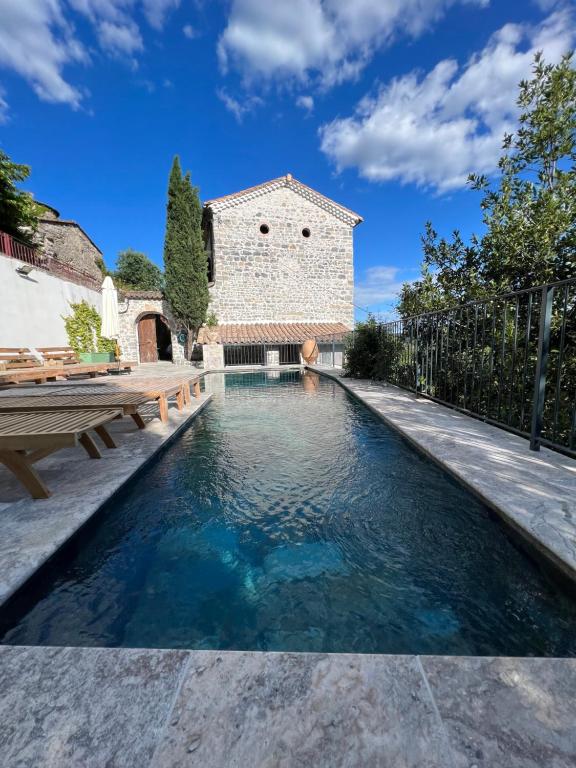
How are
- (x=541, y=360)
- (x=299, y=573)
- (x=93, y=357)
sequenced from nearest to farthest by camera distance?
(x=299, y=573), (x=541, y=360), (x=93, y=357)

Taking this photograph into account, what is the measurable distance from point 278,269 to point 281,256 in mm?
786

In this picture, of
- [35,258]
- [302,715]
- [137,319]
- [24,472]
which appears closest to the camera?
[302,715]

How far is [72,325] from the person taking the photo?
575 inches

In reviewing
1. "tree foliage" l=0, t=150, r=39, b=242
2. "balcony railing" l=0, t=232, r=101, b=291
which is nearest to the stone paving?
"balcony railing" l=0, t=232, r=101, b=291

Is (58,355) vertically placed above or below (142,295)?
below

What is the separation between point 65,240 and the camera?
20.4 metres

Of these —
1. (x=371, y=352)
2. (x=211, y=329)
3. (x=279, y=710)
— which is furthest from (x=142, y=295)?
(x=279, y=710)

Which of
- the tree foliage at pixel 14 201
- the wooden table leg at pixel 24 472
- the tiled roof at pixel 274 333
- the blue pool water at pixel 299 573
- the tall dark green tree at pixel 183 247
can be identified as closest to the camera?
the blue pool water at pixel 299 573

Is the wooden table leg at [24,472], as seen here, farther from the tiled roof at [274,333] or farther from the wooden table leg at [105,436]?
the tiled roof at [274,333]

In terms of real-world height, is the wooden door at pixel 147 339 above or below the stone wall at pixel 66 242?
below

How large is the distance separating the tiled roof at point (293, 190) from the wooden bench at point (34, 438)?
18699mm

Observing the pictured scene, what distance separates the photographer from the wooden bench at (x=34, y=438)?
247cm

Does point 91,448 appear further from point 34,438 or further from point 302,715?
point 302,715

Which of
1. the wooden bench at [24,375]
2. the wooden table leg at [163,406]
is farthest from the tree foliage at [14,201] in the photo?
the wooden table leg at [163,406]
